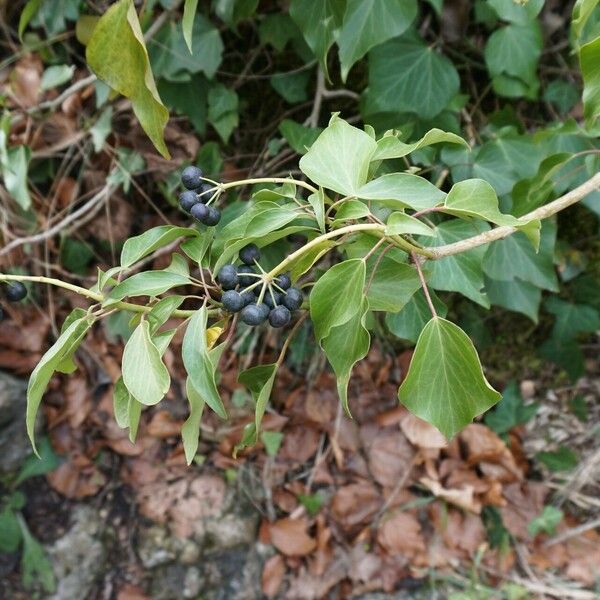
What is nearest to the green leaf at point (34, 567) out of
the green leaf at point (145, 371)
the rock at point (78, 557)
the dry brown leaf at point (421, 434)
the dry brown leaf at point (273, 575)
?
the rock at point (78, 557)

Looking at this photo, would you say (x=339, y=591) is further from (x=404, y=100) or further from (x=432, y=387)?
(x=404, y=100)

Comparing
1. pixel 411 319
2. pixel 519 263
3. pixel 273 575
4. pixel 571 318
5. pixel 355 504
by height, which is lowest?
pixel 273 575

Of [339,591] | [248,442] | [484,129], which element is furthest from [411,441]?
[248,442]

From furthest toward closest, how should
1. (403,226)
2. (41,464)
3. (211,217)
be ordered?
1. (41,464)
2. (211,217)
3. (403,226)

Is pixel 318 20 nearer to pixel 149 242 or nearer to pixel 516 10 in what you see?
pixel 516 10

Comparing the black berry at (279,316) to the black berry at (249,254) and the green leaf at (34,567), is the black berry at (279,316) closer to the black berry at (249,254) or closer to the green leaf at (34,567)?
the black berry at (249,254)

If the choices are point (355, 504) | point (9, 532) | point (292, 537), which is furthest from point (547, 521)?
point (9, 532)
